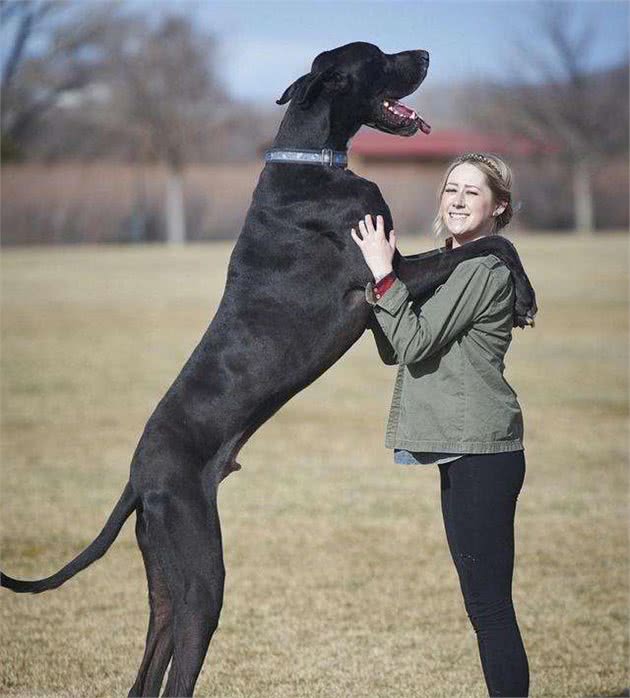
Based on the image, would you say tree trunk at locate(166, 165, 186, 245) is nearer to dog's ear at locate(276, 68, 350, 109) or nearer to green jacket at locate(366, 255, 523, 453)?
dog's ear at locate(276, 68, 350, 109)

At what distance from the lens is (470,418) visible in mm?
3412

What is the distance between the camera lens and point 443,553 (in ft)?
21.8

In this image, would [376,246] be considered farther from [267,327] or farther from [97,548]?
[97,548]

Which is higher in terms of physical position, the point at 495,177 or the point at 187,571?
the point at 495,177

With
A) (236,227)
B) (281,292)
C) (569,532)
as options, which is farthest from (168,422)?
(236,227)

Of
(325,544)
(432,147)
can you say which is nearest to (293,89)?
(325,544)

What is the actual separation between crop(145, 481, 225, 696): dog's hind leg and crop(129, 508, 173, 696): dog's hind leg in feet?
0.46

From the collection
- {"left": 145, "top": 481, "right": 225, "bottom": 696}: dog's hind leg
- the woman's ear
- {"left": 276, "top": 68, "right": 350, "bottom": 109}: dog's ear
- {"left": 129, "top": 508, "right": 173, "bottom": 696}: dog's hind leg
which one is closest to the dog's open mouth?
{"left": 276, "top": 68, "right": 350, "bottom": 109}: dog's ear

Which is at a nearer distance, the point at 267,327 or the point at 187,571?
the point at 187,571

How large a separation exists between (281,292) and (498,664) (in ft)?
4.40

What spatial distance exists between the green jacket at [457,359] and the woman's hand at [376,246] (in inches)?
2.9

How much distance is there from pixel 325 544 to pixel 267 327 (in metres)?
3.67

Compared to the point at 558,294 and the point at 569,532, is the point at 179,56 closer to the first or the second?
the point at 558,294

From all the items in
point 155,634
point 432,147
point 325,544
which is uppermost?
point 432,147
